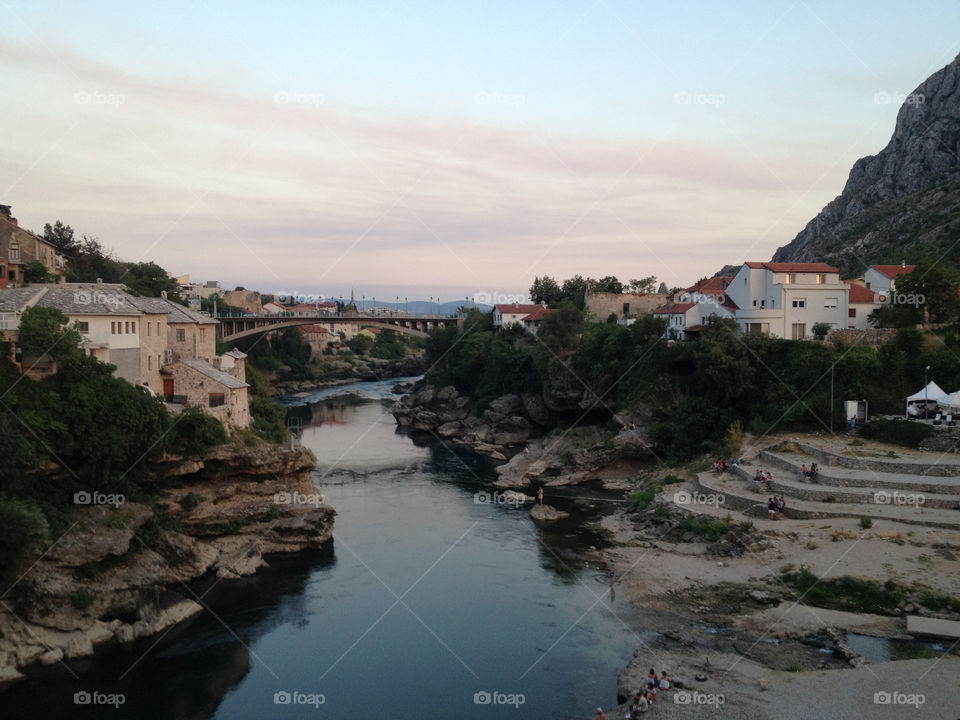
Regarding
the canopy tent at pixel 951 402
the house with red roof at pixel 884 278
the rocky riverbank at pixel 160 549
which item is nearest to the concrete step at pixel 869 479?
the canopy tent at pixel 951 402

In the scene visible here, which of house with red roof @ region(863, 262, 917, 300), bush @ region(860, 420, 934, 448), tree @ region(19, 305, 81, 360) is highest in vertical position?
house with red roof @ region(863, 262, 917, 300)

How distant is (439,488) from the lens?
4403 cm

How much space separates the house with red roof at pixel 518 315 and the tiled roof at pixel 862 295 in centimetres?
3211

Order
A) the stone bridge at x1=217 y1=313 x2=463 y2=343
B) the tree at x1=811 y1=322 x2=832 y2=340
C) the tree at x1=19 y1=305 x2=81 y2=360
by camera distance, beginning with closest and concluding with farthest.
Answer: the tree at x1=19 y1=305 x2=81 y2=360 < the tree at x1=811 y1=322 x2=832 y2=340 < the stone bridge at x1=217 y1=313 x2=463 y2=343

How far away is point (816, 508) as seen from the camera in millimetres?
30906

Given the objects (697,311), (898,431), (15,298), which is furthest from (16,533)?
(697,311)

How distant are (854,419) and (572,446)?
58.5 ft

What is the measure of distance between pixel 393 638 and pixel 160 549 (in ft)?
29.6

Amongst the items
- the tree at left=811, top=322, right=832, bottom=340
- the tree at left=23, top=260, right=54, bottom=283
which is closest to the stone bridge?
the tree at left=23, top=260, right=54, bottom=283

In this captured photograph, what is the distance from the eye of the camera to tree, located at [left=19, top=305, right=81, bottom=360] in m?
26.6

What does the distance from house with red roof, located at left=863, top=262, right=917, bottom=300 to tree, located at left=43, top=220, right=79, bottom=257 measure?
56.1 meters

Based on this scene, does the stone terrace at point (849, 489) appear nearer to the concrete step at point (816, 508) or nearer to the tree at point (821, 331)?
the concrete step at point (816, 508)

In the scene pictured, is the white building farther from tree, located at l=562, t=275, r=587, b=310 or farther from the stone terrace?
tree, located at l=562, t=275, r=587, b=310

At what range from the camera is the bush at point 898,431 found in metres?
35.4
